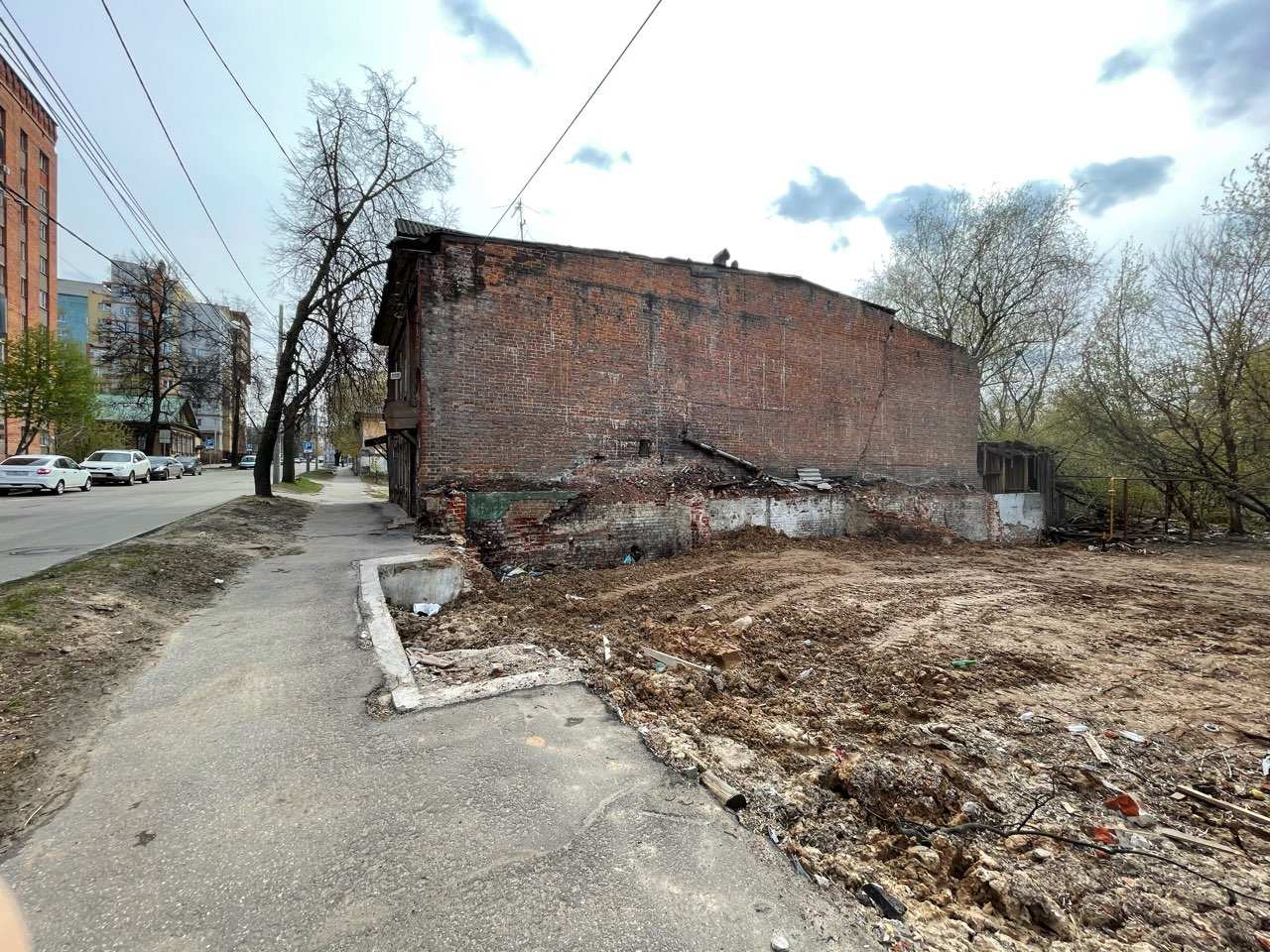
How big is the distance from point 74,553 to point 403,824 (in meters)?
7.86

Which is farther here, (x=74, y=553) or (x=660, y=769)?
(x=74, y=553)

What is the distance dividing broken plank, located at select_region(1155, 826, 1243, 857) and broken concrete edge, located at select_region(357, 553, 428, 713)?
3.83 meters

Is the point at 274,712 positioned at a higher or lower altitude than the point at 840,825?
higher

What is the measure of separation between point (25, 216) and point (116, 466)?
21.6 metres

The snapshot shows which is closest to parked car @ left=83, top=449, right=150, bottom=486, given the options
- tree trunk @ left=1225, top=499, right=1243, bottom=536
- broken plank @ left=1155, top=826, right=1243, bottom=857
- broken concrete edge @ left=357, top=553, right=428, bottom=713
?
broken concrete edge @ left=357, top=553, right=428, bottom=713

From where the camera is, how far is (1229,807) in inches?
105

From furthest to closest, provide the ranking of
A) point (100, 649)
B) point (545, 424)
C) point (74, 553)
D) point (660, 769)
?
point (545, 424) → point (74, 553) → point (100, 649) → point (660, 769)

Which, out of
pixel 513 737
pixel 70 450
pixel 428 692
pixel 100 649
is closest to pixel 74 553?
pixel 100 649

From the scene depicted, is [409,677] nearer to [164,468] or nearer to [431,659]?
[431,659]

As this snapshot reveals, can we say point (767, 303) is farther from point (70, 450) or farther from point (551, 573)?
point (70, 450)

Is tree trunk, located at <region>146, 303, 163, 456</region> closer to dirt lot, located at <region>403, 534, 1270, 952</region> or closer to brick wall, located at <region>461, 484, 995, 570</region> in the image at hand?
brick wall, located at <region>461, 484, 995, 570</region>

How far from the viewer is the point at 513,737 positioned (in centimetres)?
282

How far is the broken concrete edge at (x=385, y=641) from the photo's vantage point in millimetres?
3222

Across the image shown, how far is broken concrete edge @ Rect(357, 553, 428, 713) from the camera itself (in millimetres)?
3222
